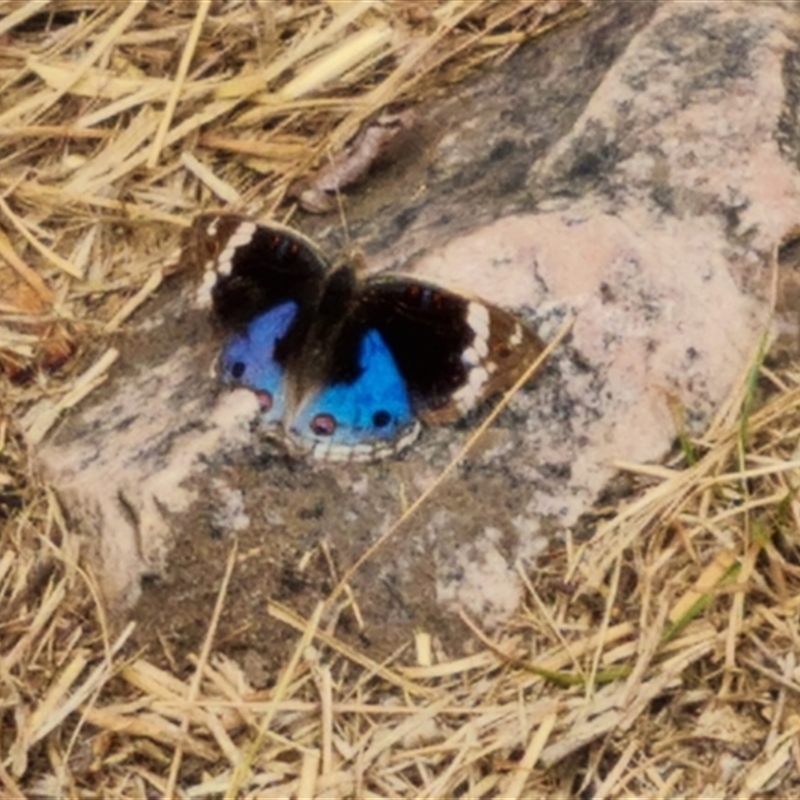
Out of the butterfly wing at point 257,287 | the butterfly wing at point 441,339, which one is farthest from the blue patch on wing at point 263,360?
the butterfly wing at point 441,339

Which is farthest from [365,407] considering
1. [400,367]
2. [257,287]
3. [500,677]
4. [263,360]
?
[500,677]

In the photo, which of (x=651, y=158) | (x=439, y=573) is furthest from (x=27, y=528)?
(x=651, y=158)

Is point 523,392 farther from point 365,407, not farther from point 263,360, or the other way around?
point 263,360

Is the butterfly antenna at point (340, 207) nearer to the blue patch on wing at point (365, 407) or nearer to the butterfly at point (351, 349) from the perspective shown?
the butterfly at point (351, 349)

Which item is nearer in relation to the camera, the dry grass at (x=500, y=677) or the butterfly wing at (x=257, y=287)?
the dry grass at (x=500, y=677)

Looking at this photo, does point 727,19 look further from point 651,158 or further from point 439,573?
point 439,573

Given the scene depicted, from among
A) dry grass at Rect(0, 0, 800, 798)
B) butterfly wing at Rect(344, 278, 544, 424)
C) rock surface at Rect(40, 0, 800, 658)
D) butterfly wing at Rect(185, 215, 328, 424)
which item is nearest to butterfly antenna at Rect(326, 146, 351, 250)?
rock surface at Rect(40, 0, 800, 658)

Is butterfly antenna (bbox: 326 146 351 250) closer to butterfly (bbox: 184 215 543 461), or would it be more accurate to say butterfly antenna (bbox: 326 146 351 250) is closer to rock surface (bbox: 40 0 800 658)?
rock surface (bbox: 40 0 800 658)
